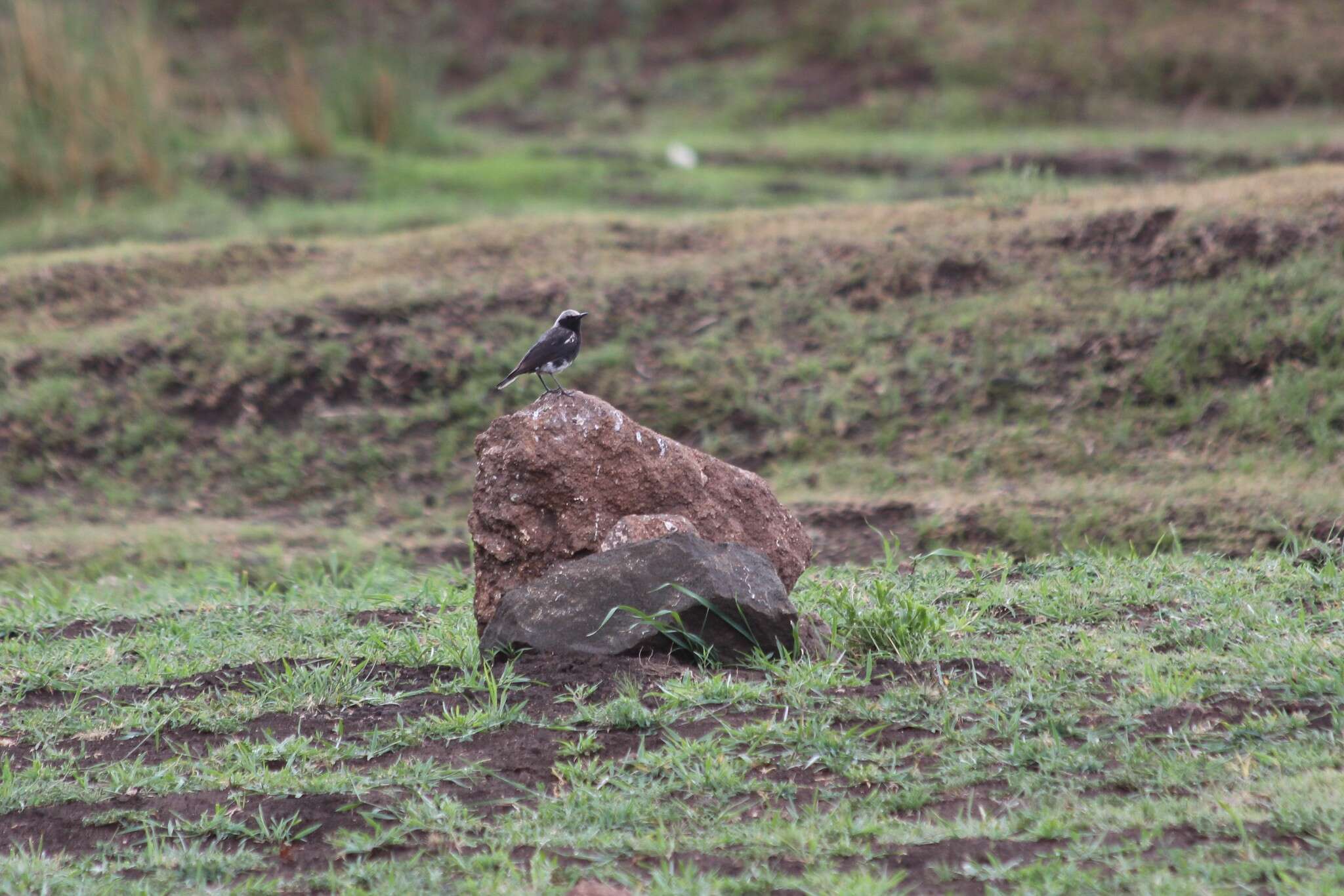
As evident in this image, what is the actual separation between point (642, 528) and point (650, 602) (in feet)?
1.12

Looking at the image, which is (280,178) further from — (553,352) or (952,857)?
(952,857)

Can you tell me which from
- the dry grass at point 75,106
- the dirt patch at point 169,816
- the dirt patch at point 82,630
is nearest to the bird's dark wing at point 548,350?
the dirt patch at point 169,816

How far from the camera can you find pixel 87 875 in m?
3.04

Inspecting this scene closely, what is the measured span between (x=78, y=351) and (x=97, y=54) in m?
3.93

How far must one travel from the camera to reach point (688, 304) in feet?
26.7

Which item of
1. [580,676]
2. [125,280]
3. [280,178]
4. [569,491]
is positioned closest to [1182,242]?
[569,491]

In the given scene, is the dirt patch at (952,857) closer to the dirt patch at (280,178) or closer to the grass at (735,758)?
the grass at (735,758)

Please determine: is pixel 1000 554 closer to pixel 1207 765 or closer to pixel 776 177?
pixel 1207 765

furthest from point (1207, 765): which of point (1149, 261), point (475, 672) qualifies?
point (1149, 261)

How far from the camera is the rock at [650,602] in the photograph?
12.5 ft

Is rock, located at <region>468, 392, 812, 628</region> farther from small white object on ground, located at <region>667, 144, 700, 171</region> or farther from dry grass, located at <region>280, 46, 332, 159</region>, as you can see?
dry grass, located at <region>280, 46, 332, 159</region>

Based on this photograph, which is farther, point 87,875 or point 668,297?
point 668,297

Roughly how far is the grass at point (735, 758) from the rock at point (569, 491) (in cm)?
32

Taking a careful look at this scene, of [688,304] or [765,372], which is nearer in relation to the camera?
[765,372]
